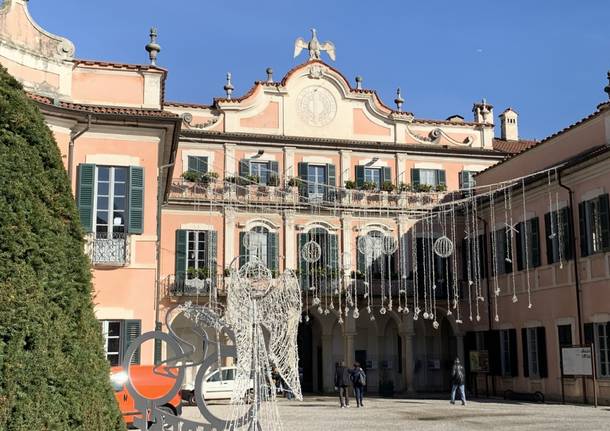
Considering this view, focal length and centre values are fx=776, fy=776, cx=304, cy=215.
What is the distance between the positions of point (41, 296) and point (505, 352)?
82.7ft

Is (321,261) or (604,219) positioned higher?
(604,219)

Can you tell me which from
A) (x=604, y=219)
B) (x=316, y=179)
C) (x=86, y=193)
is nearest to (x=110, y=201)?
(x=86, y=193)

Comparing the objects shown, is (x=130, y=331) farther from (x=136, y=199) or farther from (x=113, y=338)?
(x=136, y=199)

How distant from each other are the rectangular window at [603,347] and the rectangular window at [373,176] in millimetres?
12452

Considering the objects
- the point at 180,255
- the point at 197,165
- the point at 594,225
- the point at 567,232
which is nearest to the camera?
the point at 594,225

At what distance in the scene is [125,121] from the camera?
60.7 ft

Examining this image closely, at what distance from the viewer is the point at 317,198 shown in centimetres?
3247

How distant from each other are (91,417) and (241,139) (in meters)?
26.9

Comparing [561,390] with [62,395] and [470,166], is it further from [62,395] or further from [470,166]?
[62,395]

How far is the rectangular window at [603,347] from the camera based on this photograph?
22578mm

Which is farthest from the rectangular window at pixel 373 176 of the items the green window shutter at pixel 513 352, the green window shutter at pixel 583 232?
the green window shutter at pixel 583 232

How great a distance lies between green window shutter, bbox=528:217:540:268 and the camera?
86.1 ft

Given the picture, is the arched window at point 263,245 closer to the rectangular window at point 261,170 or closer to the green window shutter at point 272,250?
the green window shutter at point 272,250

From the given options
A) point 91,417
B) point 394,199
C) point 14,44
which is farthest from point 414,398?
point 91,417
